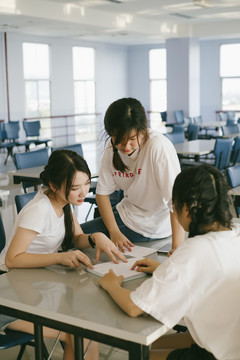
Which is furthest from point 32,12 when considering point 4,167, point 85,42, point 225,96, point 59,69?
point 225,96

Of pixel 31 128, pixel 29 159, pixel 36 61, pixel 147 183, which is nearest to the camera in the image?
pixel 147 183

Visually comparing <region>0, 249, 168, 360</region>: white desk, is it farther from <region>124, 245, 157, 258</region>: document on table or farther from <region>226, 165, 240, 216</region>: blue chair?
<region>226, 165, 240, 216</region>: blue chair

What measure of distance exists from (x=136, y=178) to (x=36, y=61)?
1142cm

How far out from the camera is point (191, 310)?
4.96ft

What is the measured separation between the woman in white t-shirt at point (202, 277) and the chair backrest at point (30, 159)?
359 centimetres

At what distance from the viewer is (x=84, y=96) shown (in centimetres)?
1521

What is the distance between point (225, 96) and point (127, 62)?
360cm

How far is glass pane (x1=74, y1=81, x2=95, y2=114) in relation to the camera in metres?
14.9

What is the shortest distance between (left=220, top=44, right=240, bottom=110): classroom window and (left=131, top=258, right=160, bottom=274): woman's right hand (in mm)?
13946

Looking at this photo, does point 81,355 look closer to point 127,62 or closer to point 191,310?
point 191,310

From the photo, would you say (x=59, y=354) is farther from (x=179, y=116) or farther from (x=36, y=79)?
(x=36, y=79)

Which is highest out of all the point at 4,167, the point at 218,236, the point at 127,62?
the point at 127,62

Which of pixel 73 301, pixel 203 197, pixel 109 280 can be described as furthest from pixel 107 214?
pixel 203 197

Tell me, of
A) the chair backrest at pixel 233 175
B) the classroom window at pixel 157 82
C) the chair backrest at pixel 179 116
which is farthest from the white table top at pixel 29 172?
the classroom window at pixel 157 82
